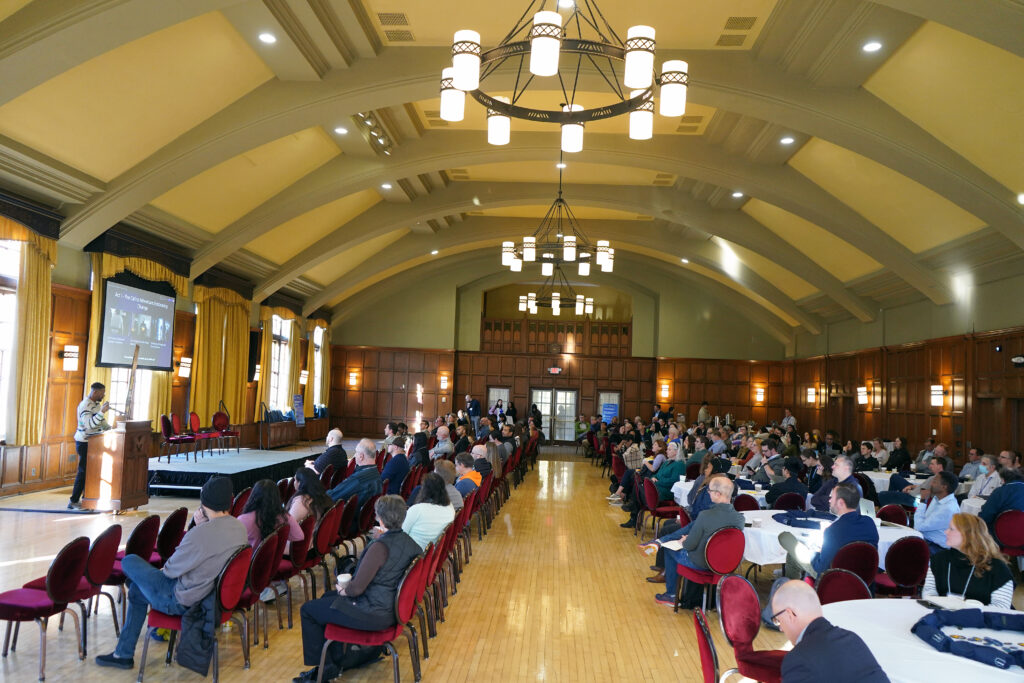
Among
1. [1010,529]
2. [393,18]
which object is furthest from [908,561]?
[393,18]

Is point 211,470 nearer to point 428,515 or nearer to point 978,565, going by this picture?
point 428,515

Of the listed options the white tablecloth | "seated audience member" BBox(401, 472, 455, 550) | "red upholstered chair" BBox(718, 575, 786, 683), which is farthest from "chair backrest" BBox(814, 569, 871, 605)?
"seated audience member" BBox(401, 472, 455, 550)

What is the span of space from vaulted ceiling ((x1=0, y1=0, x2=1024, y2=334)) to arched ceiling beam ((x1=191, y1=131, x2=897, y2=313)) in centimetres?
4

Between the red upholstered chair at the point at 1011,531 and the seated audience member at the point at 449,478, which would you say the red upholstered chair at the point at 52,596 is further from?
the red upholstered chair at the point at 1011,531

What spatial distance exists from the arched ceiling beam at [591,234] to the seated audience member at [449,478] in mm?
14351

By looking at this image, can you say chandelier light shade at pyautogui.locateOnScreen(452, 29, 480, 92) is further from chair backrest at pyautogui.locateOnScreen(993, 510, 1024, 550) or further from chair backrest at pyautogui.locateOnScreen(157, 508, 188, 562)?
chair backrest at pyautogui.locateOnScreen(993, 510, 1024, 550)

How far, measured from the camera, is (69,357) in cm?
1170

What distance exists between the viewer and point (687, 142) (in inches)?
517

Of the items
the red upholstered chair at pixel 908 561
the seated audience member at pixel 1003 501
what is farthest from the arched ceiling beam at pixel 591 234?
the red upholstered chair at pixel 908 561

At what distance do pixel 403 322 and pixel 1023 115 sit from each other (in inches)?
792

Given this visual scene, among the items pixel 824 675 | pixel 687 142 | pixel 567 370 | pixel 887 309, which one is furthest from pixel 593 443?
pixel 824 675

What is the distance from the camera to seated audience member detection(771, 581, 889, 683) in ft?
8.71

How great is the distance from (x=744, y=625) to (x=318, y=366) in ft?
72.0

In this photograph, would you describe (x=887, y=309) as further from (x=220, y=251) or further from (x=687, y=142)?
(x=220, y=251)
